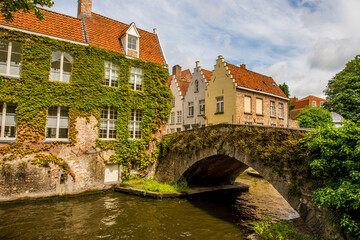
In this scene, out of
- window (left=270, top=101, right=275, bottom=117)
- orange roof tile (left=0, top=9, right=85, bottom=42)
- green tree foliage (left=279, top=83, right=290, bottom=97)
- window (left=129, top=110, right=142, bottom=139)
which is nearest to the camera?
orange roof tile (left=0, top=9, right=85, bottom=42)

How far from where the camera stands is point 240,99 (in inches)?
813

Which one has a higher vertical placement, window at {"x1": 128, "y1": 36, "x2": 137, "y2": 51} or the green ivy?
window at {"x1": 128, "y1": 36, "x2": 137, "y2": 51}

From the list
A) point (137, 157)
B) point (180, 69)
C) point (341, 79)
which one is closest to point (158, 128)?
point (137, 157)

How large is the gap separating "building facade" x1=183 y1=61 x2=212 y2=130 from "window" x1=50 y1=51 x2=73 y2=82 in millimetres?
14121

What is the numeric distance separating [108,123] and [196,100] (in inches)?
503

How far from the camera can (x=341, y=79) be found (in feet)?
80.3

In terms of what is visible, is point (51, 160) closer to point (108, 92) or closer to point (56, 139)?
point (56, 139)

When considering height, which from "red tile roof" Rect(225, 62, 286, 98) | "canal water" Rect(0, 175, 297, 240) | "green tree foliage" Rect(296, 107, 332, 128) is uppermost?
"red tile roof" Rect(225, 62, 286, 98)

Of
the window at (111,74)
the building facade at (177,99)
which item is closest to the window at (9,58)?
the window at (111,74)

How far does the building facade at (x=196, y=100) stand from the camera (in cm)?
2430

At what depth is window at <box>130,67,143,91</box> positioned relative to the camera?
15.3 meters

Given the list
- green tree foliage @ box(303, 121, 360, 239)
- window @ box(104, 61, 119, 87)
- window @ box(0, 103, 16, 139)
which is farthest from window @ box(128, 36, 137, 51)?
green tree foliage @ box(303, 121, 360, 239)

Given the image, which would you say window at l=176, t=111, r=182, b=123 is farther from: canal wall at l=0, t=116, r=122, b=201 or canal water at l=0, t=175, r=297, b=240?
canal water at l=0, t=175, r=297, b=240

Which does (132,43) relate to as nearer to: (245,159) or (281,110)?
(245,159)
